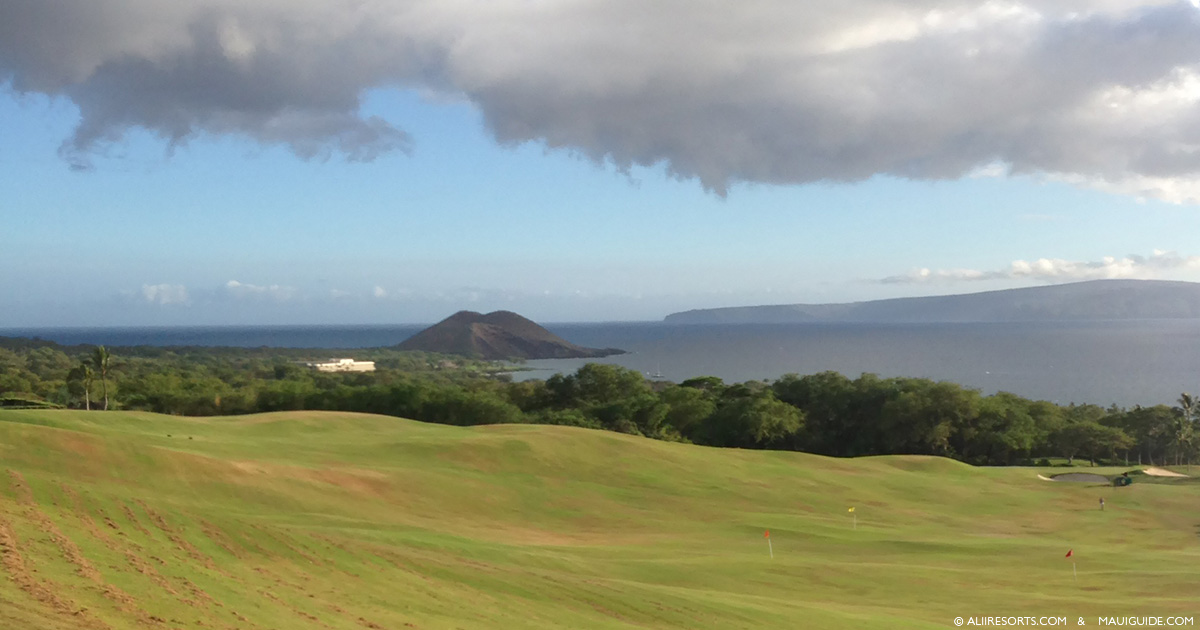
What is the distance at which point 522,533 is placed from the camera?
103 feet

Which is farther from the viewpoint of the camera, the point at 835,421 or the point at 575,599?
the point at 835,421

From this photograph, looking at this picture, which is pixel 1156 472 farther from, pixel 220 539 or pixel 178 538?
pixel 178 538

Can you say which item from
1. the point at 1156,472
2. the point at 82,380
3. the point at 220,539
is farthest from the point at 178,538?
the point at 82,380

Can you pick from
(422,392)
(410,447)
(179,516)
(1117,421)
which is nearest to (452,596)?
(179,516)

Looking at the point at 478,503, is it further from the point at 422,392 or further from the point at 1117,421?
the point at 1117,421

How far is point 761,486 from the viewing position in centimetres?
4338

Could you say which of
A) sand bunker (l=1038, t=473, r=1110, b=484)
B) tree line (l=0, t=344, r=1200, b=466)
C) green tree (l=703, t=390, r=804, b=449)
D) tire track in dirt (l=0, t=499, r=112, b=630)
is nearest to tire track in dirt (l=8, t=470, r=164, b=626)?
tire track in dirt (l=0, t=499, r=112, b=630)

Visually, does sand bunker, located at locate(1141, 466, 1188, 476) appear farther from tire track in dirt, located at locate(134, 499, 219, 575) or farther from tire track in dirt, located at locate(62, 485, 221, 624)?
tire track in dirt, located at locate(62, 485, 221, 624)

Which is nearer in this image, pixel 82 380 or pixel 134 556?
pixel 134 556

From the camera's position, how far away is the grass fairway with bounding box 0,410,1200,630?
51.3 ft

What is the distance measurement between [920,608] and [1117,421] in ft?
260

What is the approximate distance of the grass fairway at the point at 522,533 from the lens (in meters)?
15.6

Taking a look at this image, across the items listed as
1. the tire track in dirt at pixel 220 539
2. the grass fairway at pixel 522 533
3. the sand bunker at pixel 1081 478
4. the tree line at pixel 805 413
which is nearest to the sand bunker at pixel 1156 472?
the sand bunker at pixel 1081 478

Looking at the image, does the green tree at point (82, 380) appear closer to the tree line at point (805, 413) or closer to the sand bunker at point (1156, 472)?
the tree line at point (805, 413)
